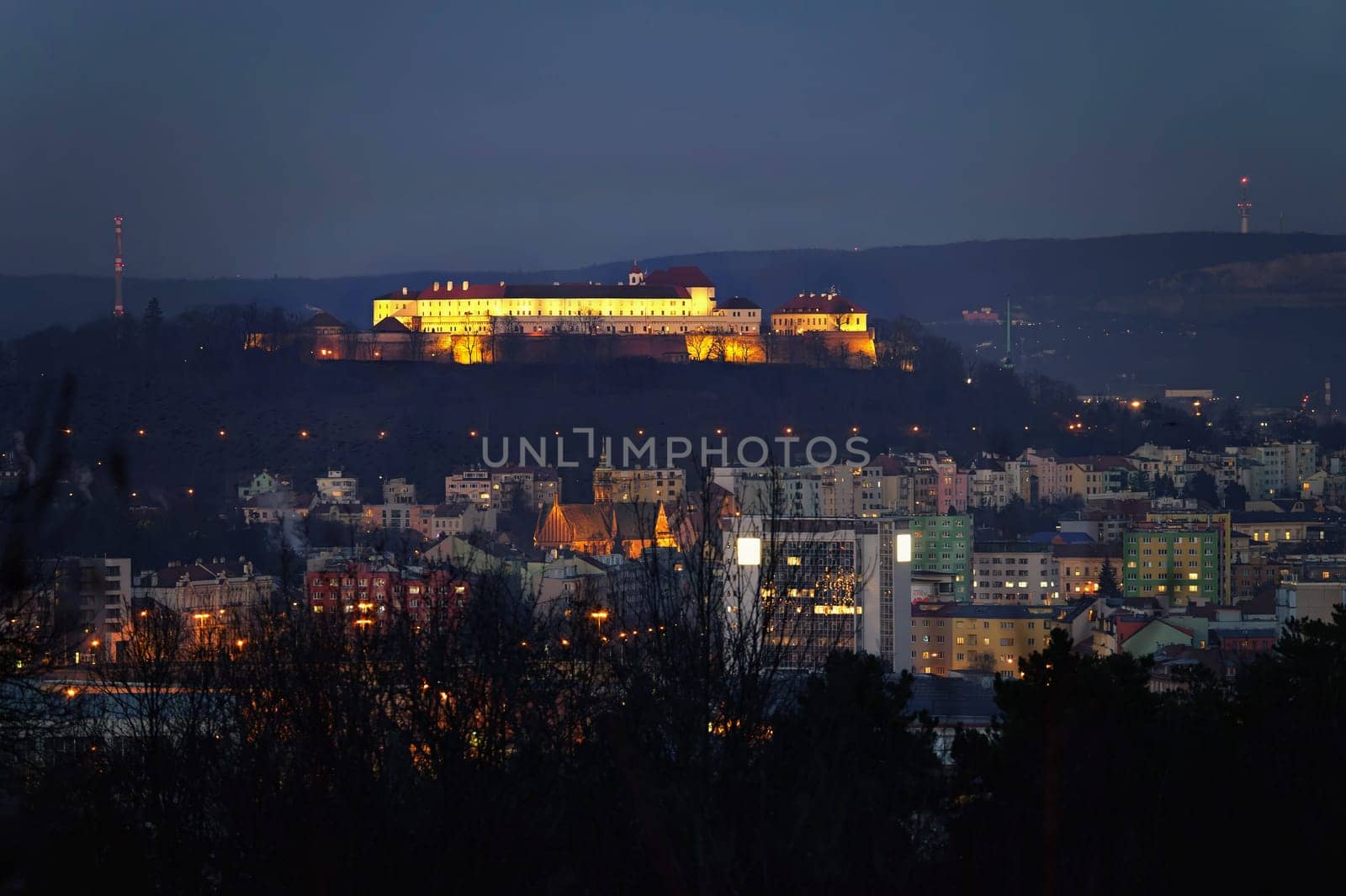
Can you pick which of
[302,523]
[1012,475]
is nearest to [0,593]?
[302,523]

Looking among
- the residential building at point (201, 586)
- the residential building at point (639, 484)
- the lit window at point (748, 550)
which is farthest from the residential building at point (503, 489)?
the lit window at point (748, 550)

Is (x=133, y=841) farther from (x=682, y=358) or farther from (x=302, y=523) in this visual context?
(x=682, y=358)

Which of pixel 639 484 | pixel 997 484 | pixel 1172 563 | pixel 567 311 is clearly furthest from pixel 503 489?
pixel 1172 563

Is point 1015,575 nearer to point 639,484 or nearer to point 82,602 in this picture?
point 639,484

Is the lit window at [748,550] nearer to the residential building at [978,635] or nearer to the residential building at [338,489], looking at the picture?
the residential building at [978,635]

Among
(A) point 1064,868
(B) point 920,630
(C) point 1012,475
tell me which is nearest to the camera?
(A) point 1064,868

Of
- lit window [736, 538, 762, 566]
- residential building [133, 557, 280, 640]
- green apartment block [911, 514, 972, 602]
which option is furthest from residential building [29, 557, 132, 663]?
green apartment block [911, 514, 972, 602]
